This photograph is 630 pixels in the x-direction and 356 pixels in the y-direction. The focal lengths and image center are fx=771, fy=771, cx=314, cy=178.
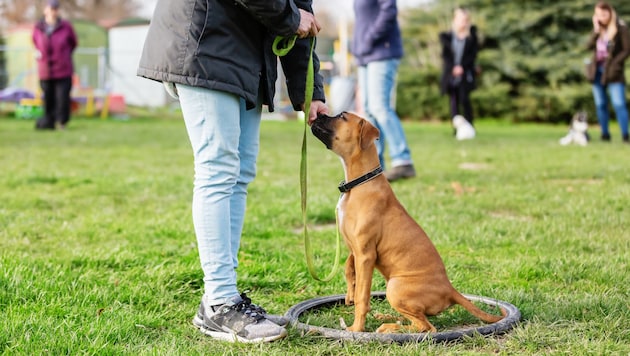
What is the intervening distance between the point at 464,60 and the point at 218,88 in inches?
494

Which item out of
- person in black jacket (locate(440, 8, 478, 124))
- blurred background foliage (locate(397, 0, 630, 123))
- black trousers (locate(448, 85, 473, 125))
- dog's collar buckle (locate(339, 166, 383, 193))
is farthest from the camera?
blurred background foliage (locate(397, 0, 630, 123))

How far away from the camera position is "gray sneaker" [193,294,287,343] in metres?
3.15

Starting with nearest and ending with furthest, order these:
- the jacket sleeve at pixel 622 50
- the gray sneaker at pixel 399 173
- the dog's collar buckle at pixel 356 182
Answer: the dog's collar buckle at pixel 356 182, the gray sneaker at pixel 399 173, the jacket sleeve at pixel 622 50

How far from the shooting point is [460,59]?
49.4 feet

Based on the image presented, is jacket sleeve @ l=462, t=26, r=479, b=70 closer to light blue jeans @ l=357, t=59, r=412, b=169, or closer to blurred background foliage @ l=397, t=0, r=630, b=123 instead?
light blue jeans @ l=357, t=59, r=412, b=169

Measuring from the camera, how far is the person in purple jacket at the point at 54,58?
14.9m

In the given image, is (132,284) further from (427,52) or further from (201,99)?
(427,52)

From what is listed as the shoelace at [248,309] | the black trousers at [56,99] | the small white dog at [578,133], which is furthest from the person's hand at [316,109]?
the black trousers at [56,99]

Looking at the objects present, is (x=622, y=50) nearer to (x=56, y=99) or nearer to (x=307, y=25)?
(x=56, y=99)

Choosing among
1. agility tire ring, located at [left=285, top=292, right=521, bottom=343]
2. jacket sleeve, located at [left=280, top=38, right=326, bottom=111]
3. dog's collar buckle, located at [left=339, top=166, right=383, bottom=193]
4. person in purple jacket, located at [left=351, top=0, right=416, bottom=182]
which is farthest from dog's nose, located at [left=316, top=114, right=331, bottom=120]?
person in purple jacket, located at [left=351, top=0, right=416, bottom=182]

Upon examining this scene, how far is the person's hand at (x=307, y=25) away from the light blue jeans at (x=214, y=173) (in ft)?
1.29

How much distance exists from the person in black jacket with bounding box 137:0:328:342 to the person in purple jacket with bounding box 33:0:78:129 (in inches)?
493

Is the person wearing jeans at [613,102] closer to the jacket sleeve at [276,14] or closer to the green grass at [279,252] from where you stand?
the green grass at [279,252]

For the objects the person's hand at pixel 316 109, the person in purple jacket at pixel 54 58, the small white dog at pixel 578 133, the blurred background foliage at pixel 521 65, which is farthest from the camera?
the blurred background foliage at pixel 521 65
